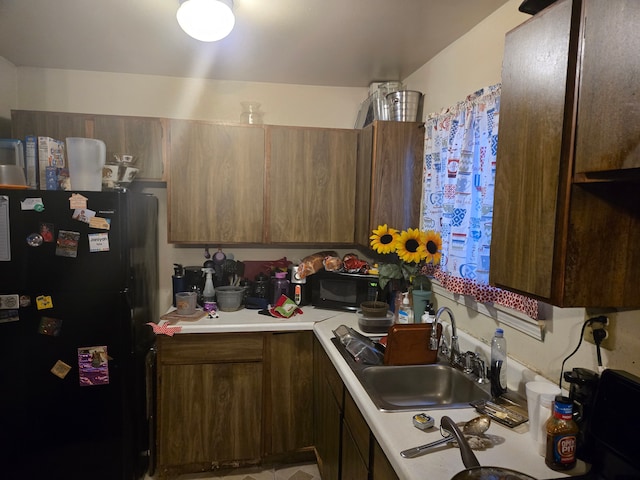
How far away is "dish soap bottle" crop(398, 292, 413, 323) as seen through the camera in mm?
2008

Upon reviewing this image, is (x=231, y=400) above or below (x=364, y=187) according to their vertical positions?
below

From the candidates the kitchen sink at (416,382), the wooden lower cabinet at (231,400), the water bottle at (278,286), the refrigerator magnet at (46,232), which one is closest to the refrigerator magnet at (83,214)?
the refrigerator magnet at (46,232)

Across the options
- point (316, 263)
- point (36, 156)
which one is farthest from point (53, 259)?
point (316, 263)

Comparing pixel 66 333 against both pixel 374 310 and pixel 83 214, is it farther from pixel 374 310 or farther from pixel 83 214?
pixel 374 310

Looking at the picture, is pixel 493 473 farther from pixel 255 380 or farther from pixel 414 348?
pixel 255 380

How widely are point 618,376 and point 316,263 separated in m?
1.83

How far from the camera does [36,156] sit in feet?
6.89

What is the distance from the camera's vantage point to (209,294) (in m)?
2.51

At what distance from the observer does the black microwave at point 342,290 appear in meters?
2.42

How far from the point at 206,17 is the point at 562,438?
1833 mm

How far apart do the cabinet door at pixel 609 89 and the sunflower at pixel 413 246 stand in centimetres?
110

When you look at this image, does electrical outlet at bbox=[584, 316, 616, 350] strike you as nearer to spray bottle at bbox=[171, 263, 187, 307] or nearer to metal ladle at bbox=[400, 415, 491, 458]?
metal ladle at bbox=[400, 415, 491, 458]

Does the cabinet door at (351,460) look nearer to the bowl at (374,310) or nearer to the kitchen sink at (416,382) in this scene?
the kitchen sink at (416,382)

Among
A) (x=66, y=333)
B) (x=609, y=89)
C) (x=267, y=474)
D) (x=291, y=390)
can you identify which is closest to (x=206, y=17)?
(x=609, y=89)
